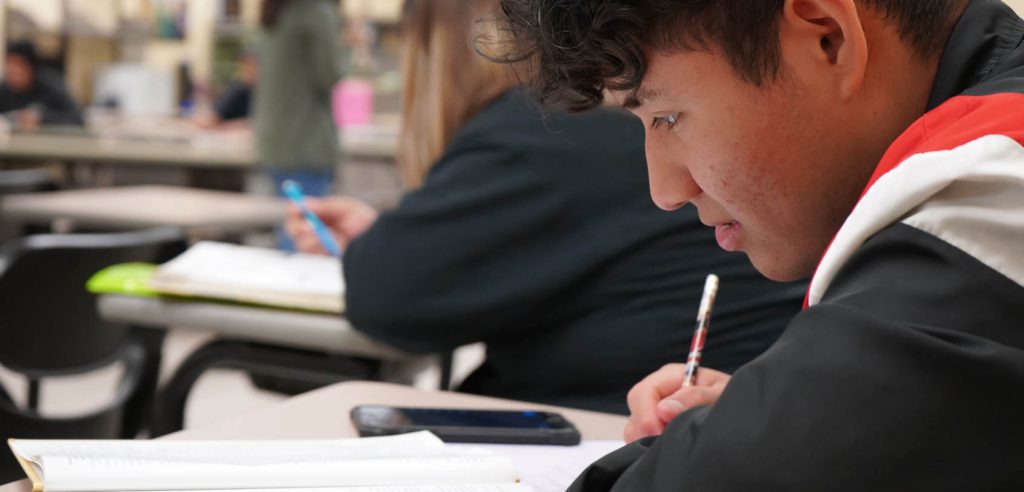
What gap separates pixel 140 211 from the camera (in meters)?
3.33

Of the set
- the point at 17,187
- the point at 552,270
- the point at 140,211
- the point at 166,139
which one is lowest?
the point at 166,139

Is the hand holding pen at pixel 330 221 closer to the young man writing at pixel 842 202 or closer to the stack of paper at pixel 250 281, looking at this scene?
the stack of paper at pixel 250 281

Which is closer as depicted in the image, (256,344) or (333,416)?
(333,416)

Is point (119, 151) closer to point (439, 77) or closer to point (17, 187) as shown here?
point (17, 187)

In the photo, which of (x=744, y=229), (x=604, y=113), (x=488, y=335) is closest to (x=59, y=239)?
(x=488, y=335)

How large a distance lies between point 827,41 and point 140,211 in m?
3.00

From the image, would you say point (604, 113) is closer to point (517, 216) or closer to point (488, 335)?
point (517, 216)

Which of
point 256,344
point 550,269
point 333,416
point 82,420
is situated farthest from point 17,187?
point 333,416

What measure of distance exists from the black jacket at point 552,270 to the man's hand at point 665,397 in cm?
33

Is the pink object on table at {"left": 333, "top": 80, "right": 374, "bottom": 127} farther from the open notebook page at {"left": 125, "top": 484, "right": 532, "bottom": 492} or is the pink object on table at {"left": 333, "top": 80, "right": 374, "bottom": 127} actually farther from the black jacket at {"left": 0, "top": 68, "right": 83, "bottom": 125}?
the open notebook page at {"left": 125, "top": 484, "right": 532, "bottom": 492}

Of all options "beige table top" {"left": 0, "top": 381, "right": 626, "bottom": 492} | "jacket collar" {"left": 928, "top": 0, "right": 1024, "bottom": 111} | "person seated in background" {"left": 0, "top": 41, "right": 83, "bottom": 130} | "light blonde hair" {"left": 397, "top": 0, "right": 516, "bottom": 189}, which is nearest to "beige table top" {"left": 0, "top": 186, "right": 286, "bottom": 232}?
"light blonde hair" {"left": 397, "top": 0, "right": 516, "bottom": 189}

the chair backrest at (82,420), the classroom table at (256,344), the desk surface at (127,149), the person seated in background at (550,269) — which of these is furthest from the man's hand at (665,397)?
the desk surface at (127,149)

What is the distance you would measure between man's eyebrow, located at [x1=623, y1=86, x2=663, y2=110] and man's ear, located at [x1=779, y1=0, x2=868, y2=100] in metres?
0.08

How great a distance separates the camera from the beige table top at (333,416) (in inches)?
36.2
